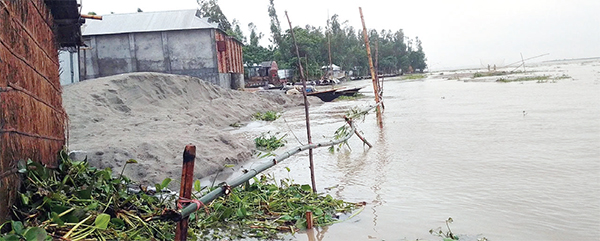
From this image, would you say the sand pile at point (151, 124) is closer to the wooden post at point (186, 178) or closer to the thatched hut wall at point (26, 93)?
the thatched hut wall at point (26, 93)

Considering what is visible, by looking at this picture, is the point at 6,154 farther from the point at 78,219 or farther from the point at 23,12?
the point at 23,12

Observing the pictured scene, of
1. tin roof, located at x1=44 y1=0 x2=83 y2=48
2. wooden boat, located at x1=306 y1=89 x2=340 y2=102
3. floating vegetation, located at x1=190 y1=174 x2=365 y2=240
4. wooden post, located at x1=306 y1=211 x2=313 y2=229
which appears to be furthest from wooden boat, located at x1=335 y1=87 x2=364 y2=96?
wooden post, located at x1=306 y1=211 x2=313 y2=229

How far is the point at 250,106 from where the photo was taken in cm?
1855

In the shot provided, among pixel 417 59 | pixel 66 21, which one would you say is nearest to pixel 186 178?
pixel 66 21

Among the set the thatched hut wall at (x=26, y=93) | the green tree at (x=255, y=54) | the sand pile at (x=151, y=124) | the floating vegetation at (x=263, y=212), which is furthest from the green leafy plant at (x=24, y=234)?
the green tree at (x=255, y=54)

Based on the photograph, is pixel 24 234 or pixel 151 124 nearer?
pixel 24 234

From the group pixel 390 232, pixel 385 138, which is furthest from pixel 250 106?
pixel 390 232

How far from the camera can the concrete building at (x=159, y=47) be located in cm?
2225

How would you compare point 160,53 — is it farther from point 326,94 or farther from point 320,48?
point 320,48

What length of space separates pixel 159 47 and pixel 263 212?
19.3m

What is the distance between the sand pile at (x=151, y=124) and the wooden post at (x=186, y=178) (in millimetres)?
3020

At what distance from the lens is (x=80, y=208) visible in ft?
10.6

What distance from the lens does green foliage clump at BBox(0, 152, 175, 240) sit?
3006 mm

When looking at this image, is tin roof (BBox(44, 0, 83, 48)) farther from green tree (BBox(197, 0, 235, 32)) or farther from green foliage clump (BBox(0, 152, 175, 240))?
green tree (BBox(197, 0, 235, 32))
